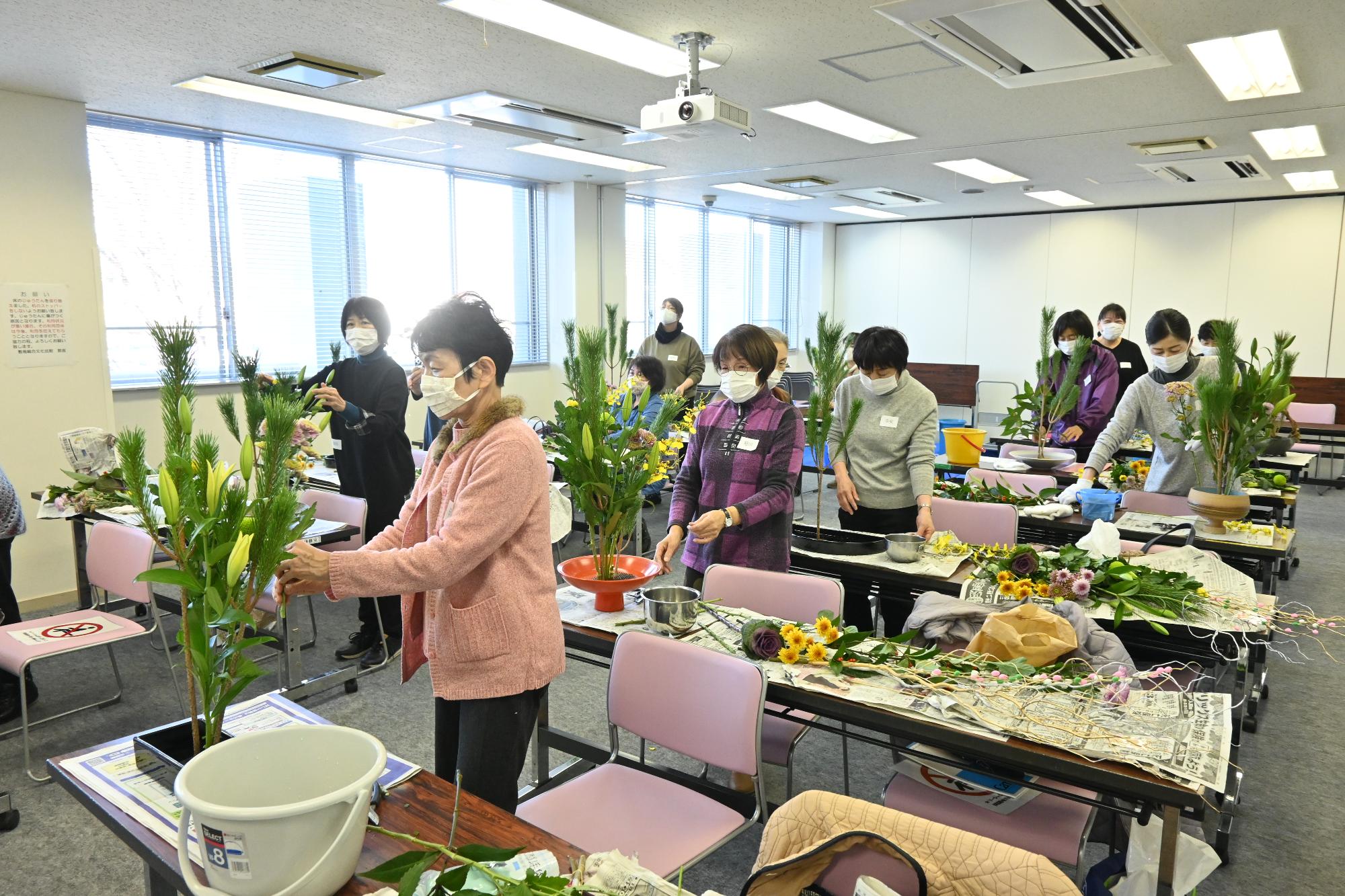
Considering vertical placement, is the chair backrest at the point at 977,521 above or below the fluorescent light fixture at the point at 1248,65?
below

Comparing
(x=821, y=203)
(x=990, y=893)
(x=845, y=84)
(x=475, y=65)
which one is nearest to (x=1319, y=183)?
(x=821, y=203)

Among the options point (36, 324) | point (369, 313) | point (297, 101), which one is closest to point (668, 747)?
point (369, 313)

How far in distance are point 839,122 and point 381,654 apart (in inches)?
155

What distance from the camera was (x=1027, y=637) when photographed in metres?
2.03

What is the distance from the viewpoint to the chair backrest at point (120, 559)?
9.97 feet

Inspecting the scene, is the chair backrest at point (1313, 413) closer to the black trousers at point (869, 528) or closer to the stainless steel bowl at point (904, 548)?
the black trousers at point (869, 528)

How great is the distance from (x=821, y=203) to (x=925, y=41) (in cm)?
598

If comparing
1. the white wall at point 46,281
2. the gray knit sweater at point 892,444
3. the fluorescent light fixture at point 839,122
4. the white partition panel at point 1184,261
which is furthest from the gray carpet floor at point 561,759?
the white partition panel at point 1184,261

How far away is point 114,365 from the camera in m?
5.31

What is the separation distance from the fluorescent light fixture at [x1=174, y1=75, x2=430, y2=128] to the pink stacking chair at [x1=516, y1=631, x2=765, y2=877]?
388 cm

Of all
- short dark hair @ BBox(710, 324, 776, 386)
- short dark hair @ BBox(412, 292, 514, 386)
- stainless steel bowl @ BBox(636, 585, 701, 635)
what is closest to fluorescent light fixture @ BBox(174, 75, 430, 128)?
short dark hair @ BBox(710, 324, 776, 386)

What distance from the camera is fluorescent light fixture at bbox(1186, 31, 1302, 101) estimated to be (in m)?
3.70

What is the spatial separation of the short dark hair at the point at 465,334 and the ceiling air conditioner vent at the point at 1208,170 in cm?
657

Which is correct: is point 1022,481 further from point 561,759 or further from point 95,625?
point 95,625
